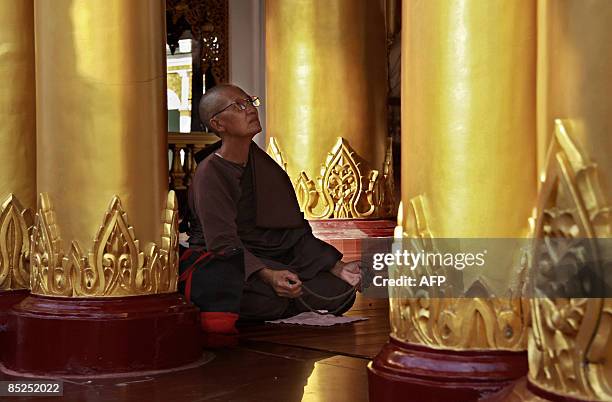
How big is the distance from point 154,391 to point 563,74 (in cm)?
193

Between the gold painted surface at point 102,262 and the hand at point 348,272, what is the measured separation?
1.37 metres

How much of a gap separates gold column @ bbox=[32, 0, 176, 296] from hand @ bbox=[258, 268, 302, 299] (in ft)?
3.17

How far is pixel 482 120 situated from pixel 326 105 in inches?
155

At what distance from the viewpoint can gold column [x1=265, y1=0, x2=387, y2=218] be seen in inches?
249

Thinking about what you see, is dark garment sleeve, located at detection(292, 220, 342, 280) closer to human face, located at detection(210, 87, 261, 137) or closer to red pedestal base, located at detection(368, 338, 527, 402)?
human face, located at detection(210, 87, 261, 137)

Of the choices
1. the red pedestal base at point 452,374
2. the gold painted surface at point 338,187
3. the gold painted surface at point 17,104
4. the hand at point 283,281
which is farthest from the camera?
the gold painted surface at point 338,187

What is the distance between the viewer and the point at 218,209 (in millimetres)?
4684

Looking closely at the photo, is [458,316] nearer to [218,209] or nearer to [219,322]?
[219,322]

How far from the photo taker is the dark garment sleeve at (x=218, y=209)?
464cm

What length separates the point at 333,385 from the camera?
3311 mm

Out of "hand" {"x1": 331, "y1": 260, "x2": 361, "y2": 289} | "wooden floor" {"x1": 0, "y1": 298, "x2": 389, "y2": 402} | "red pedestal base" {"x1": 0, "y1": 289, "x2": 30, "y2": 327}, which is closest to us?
"wooden floor" {"x1": 0, "y1": 298, "x2": 389, "y2": 402}

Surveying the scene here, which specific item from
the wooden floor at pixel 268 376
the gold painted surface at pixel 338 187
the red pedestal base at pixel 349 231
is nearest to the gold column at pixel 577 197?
the wooden floor at pixel 268 376

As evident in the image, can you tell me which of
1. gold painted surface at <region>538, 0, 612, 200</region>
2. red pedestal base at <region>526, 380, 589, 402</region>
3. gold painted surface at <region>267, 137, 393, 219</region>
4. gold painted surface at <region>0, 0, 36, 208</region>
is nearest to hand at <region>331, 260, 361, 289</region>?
gold painted surface at <region>267, 137, 393, 219</region>

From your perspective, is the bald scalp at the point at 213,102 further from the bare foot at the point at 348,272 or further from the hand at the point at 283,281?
the bare foot at the point at 348,272
